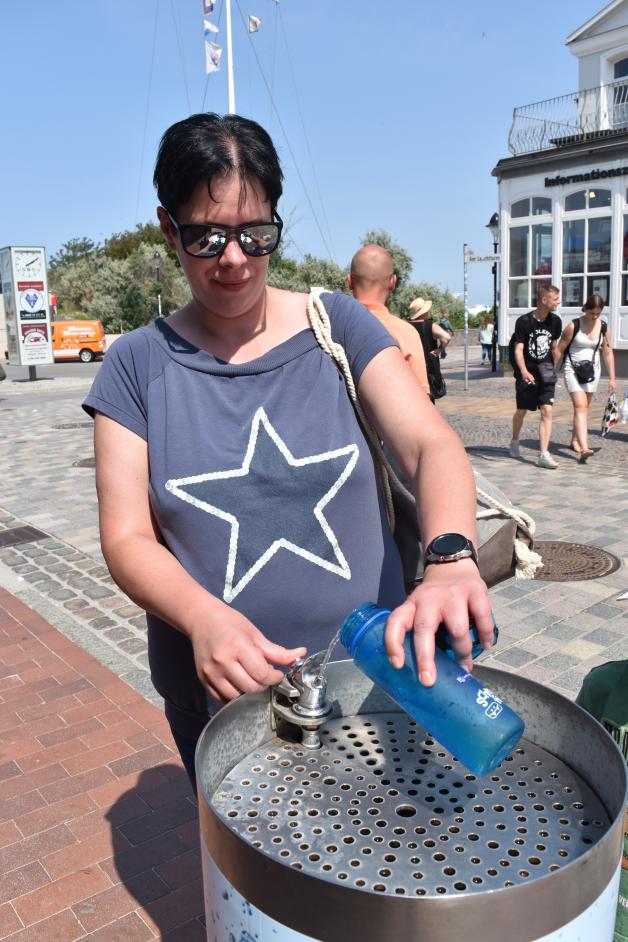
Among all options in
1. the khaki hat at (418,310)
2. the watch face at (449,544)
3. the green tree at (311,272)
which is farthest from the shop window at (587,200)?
the green tree at (311,272)

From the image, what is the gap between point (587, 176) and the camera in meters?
18.7

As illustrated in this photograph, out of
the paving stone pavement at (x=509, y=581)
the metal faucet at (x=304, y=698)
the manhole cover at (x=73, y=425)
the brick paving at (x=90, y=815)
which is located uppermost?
the metal faucet at (x=304, y=698)

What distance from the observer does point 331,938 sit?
2.94ft

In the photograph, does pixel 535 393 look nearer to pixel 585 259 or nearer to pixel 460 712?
pixel 460 712

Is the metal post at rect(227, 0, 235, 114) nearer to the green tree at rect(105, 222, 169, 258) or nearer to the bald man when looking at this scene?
the bald man

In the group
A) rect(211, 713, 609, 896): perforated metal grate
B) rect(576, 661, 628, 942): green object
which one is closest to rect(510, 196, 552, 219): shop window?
rect(576, 661, 628, 942): green object

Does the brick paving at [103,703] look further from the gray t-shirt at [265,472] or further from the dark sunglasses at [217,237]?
the dark sunglasses at [217,237]

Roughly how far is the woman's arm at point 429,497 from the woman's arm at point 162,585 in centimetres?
23

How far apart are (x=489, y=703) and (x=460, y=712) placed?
4cm

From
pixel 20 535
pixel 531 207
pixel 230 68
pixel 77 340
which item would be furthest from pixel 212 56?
pixel 20 535

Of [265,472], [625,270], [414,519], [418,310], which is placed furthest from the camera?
[625,270]

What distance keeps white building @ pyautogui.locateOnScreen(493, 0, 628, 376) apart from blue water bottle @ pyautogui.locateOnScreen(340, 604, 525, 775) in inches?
720

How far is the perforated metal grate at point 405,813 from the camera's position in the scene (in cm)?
99

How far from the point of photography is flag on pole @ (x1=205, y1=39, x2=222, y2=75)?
23.7m
